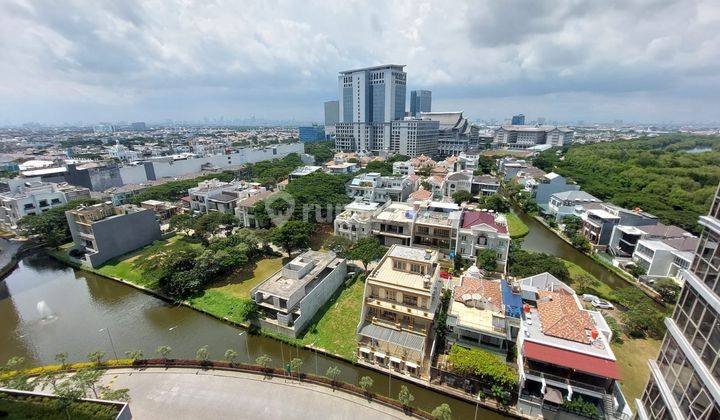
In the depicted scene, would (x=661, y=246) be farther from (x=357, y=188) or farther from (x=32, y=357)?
(x=32, y=357)

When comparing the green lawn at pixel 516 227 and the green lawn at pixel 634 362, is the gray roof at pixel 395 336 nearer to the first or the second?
the green lawn at pixel 634 362

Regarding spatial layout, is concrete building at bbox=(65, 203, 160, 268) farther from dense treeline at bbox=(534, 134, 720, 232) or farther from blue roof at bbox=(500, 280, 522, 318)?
dense treeline at bbox=(534, 134, 720, 232)

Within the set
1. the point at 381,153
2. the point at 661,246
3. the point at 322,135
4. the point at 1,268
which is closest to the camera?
the point at 661,246

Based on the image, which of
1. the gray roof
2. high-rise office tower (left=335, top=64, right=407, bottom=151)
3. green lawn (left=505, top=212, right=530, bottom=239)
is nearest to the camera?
the gray roof

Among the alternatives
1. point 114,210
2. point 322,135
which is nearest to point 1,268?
point 114,210

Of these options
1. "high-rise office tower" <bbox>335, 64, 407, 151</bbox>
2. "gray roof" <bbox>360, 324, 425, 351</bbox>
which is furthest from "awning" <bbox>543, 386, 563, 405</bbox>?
"high-rise office tower" <bbox>335, 64, 407, 151</bbox>

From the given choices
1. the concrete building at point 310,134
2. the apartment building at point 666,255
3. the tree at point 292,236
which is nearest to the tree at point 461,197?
the apartment building at point 666,255
